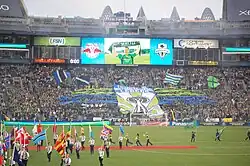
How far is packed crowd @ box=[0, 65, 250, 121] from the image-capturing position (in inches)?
2615

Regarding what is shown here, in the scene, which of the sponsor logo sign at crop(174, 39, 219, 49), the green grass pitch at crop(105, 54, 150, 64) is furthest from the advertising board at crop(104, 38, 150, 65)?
the sponsor logo sign at crop(174, 39, 219, 49)

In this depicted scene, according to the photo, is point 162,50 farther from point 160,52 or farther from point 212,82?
point 212,82

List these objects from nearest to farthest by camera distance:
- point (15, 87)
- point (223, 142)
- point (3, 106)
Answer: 1. point (223, 142)
2. point (3, 106)
3. point (15, 87)

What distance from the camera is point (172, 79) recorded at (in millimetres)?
77250

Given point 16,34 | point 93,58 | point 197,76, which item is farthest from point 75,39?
point 197,76

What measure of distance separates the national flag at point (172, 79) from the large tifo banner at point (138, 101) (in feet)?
13.0

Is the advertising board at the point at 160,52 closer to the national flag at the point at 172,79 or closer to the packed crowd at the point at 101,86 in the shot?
the national flag at the point at 172,79

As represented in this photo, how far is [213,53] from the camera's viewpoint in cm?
7944

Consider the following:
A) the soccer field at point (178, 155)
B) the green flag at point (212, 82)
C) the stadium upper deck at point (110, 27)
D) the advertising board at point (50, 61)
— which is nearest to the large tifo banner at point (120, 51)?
the stadium upper deck at point (110, 27)

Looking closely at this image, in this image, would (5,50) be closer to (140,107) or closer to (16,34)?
(16,34)

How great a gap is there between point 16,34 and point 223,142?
46.1 metres

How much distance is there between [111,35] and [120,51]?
3.31 meters

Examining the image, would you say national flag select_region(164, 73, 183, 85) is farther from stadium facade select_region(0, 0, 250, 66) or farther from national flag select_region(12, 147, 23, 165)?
national flag select_region(12, 147, 23, 165)

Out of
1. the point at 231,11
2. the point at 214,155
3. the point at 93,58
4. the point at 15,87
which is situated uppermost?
the point at 231,11
